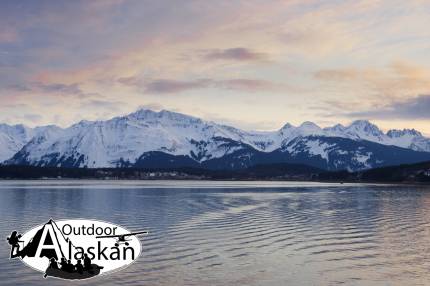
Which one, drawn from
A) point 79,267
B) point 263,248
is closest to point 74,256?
point 79,267

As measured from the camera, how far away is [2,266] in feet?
137

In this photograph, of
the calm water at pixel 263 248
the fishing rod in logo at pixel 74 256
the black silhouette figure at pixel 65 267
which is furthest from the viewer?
the calm water at pixel 263 248

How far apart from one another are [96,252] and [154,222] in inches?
1354

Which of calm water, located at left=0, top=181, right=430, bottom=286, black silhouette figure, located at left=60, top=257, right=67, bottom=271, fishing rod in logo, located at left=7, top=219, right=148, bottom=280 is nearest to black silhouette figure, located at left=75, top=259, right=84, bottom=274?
fishing rod in logo, located at left=7, top=219, right=148, bottom=280

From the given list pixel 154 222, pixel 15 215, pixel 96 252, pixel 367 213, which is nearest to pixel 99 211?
pixel 15 215

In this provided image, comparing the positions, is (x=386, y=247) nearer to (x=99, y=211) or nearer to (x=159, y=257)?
(x=159, y=257)

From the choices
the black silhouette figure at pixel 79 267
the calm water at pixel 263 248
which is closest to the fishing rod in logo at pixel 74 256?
the black silhouette figure at pixel 79 267

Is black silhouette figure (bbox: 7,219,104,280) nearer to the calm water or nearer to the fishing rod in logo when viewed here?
the fishing rod in logo

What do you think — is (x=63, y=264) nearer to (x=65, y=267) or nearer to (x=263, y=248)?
(x=65, y=267)

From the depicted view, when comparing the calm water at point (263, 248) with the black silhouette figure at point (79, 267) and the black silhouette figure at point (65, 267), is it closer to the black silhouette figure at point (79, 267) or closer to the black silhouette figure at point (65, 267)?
the black silhouette figure at point (65, 267)

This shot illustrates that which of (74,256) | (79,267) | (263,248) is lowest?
(263,248)

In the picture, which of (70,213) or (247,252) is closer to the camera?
(247,252)

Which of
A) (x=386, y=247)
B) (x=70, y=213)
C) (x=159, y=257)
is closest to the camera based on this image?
(x=159, y=257)

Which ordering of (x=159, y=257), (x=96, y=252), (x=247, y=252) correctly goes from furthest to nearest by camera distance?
(x=247, y=252) → (x=159, y=257) → (x=96, y=252)
